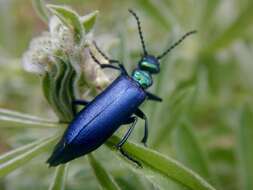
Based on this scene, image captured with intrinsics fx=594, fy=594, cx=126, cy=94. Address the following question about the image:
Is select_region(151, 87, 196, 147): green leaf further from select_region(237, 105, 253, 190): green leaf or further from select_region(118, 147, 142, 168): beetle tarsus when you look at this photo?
select_region(118, 147, 142, 168): beetle tarsus

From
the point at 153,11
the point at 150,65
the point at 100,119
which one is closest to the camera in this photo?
the point at 100,119

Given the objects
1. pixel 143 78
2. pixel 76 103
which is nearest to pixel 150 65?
pixel 143 78

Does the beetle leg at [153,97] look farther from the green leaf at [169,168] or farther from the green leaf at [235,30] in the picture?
the green leaf at [235,30]

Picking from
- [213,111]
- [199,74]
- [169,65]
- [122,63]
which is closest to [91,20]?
[122,63]

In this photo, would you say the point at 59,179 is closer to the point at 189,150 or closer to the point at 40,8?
the point at 40,8

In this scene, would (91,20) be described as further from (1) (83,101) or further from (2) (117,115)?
(2) (117,115)

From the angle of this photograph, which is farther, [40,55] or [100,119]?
[100,119]
